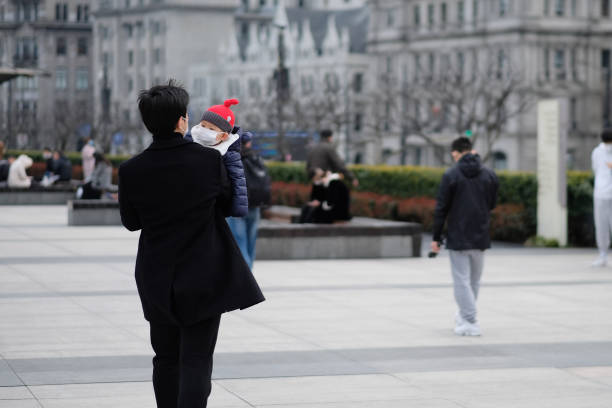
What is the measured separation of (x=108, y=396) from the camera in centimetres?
792

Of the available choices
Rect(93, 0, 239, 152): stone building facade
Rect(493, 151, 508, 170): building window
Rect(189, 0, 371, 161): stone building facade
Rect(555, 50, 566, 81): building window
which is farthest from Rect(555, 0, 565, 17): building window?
Rect(93, 0, 239, 152): stone building facade

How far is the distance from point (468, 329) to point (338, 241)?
288 inches

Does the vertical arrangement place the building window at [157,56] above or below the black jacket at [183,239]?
above

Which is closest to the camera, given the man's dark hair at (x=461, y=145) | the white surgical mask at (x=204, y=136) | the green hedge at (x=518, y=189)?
the white surgical mask at (x=204, y=136)

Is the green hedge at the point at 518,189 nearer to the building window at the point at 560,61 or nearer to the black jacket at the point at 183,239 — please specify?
the black jacket at the point at 183,239

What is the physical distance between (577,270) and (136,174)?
11.4 meters

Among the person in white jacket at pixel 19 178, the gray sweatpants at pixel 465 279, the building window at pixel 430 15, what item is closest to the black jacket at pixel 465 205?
the gray sweatpants at pixel 465 279

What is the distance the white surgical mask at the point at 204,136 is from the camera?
6.35m

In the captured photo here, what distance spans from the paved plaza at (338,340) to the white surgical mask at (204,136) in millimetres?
1952

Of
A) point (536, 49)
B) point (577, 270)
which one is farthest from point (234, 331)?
point (536, 49)

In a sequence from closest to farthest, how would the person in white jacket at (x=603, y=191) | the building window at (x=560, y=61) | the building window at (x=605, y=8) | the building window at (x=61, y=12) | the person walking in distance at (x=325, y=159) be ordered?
1. the person in white jacket at (x=603, y=191)
2. the person walking in distance at (x=325, y=159)
3. the building window at (x=560, y=61)
4. the building window at (x=605, y=8)
5. the building window at (x=61, y=12)

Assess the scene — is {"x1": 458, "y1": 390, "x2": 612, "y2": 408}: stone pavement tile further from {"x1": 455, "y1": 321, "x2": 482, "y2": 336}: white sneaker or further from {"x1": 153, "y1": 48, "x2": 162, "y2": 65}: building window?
{"x1": 153, "y1": 48, "x2": 162, "y2": 65}: building window

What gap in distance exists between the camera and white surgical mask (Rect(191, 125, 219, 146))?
6.35 meters

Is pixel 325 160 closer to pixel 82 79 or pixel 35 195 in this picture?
pixel 35 195
